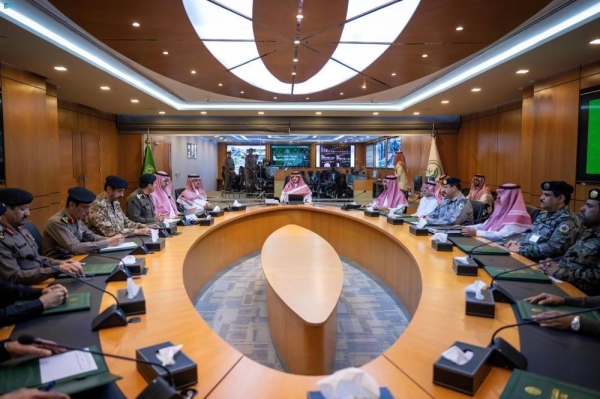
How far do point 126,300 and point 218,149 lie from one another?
57.0 ft

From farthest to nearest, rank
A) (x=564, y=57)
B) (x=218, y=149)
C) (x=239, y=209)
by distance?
1. (x=218, y=149)
2. (x=239, y=209)
3. (x=564, y=57)

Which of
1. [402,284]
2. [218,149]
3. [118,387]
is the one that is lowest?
[402,284]

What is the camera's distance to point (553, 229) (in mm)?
2932

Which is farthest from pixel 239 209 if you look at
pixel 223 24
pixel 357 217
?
pixel 223 24

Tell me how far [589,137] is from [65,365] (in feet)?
18.1

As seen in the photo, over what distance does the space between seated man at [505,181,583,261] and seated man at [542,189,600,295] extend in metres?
0.42

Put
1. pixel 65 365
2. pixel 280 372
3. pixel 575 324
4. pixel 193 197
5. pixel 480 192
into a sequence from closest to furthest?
pixel 65 365 → pixel 280 372 → pixel 575 324 → pixel 480 192 → pixel 193 197

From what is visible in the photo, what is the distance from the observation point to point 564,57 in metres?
4.23

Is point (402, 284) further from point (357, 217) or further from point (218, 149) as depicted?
point (218, 149)

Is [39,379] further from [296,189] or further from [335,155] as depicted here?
[335,155]

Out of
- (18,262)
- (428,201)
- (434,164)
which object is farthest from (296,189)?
(18,262)

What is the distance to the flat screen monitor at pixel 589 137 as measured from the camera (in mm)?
4285

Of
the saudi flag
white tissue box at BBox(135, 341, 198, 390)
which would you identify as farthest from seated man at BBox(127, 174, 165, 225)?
the saudi flag

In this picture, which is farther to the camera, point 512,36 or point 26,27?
point 512,36
